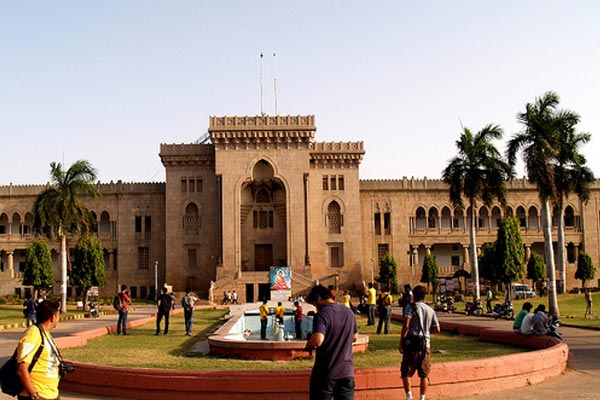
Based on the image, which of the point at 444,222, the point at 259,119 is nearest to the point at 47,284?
the point at 259,119

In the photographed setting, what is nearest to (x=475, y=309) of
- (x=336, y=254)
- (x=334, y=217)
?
(x=336, y=254)

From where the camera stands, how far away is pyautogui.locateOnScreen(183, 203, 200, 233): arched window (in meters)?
55.7

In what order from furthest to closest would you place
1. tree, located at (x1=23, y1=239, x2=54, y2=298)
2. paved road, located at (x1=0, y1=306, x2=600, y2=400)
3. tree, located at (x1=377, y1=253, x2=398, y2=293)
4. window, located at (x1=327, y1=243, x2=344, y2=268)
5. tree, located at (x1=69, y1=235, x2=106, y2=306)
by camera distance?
window, located at (x1=327, y1=243, x2=344, y2=268)
tree, located at (x1=377, y1=253, x2=398, y2=293)
tree, located at (x1=23, y1=239, x2=54, y2=298)
tree, located at (x1=69, y1=235, x2=106, y2=306)
paved road, located at (x1=0, y1=306, x2=600, y2=400)

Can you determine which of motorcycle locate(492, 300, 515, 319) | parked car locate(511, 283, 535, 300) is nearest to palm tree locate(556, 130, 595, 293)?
Result: motorcycle locate(492, 300, 515, 319)

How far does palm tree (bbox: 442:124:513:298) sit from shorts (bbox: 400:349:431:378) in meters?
26.9

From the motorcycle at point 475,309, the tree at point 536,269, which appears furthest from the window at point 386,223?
the motorcycle at point 475,309

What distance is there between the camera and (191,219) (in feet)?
183

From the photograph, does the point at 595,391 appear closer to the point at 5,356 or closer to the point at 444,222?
the point at 5,356

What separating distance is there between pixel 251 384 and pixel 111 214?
50.1 m

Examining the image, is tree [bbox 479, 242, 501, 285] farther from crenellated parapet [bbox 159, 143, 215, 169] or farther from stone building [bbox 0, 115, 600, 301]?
crenellated parapet [bbox 159, 143, 215, 169]

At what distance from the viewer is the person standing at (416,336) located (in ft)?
31.8

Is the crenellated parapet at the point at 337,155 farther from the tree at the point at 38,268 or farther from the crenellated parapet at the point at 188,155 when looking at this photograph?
the tree at the point at 38,268

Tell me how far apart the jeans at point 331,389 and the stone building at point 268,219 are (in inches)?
1722

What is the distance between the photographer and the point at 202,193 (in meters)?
56.0
